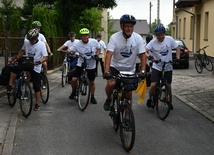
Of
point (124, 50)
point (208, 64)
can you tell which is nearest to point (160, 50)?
A: point (124, 50)

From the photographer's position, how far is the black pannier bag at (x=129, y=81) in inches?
229

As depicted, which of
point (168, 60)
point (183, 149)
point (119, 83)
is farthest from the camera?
point (168, 60)

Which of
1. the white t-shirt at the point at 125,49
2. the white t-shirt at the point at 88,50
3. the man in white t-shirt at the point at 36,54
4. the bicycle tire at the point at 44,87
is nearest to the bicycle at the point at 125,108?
the white t-shirt at the point at 125,49

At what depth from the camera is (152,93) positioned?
8484 millimetres

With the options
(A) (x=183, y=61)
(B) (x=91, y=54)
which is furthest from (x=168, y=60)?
(A) (x=183, y=61)

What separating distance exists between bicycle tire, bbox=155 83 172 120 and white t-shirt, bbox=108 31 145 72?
4.47 ft

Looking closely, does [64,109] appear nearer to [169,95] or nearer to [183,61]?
[169,95]

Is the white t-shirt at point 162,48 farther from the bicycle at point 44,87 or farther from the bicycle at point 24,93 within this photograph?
the bicycle at point 44,87

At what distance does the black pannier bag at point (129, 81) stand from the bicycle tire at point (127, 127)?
0.83ft

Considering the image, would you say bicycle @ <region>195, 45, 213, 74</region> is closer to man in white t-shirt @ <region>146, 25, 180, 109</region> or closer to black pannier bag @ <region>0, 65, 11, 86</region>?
man in white t-shirt @ <region>146, 25, 180, 109</region>

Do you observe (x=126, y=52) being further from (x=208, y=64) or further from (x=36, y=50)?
(x=208, y=64)

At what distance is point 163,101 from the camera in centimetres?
788

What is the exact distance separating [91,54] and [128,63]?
277 cm

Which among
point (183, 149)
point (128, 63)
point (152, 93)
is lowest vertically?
point (183, 149)
